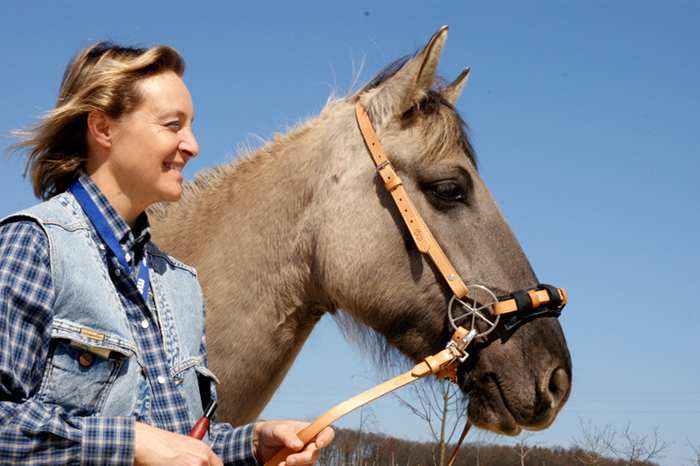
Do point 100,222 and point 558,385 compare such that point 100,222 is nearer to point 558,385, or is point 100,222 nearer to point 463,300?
point 463,300

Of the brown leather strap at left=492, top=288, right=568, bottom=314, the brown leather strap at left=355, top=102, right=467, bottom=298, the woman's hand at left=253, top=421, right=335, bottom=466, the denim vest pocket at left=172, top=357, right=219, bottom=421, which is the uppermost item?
the brown leather strap at left=355, top=102, right=467, bottom=298

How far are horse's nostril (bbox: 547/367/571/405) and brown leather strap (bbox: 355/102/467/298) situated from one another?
0.55 meters

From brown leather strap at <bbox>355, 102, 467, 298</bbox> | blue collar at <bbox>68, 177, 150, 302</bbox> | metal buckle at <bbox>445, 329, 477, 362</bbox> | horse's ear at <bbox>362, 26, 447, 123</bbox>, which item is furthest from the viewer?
horse's ear at <bbox>362, 26, 447, 123</bbox>

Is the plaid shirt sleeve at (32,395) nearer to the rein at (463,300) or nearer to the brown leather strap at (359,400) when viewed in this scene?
the brown leather strap at (359,400)

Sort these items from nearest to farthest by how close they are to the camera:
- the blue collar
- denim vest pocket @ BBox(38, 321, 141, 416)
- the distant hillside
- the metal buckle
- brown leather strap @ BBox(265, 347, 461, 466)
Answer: denim vest pocket @ BBox(38, 321, 141, 416)
the blue collar
brown leather strap @ BBox(265, 347, 461, 466)
the metal buckle
the distant hillside

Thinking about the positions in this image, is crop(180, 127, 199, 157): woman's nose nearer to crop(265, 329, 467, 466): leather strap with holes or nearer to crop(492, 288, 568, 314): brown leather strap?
crop(265, 329, 467, 466): leather strap with holes

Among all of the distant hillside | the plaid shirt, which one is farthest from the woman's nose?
the distant hillside

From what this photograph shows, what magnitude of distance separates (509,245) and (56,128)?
2.20 m

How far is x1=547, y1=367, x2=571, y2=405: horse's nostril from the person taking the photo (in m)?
3.35

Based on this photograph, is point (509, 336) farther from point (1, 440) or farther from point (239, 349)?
point (1, 440)

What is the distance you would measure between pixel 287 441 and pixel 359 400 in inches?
16.0

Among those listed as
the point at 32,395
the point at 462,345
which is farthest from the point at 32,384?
the point at 462,345

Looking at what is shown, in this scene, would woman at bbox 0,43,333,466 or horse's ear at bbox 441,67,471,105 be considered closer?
woman at bbox 0,43,333,466

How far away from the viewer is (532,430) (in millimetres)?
3428
